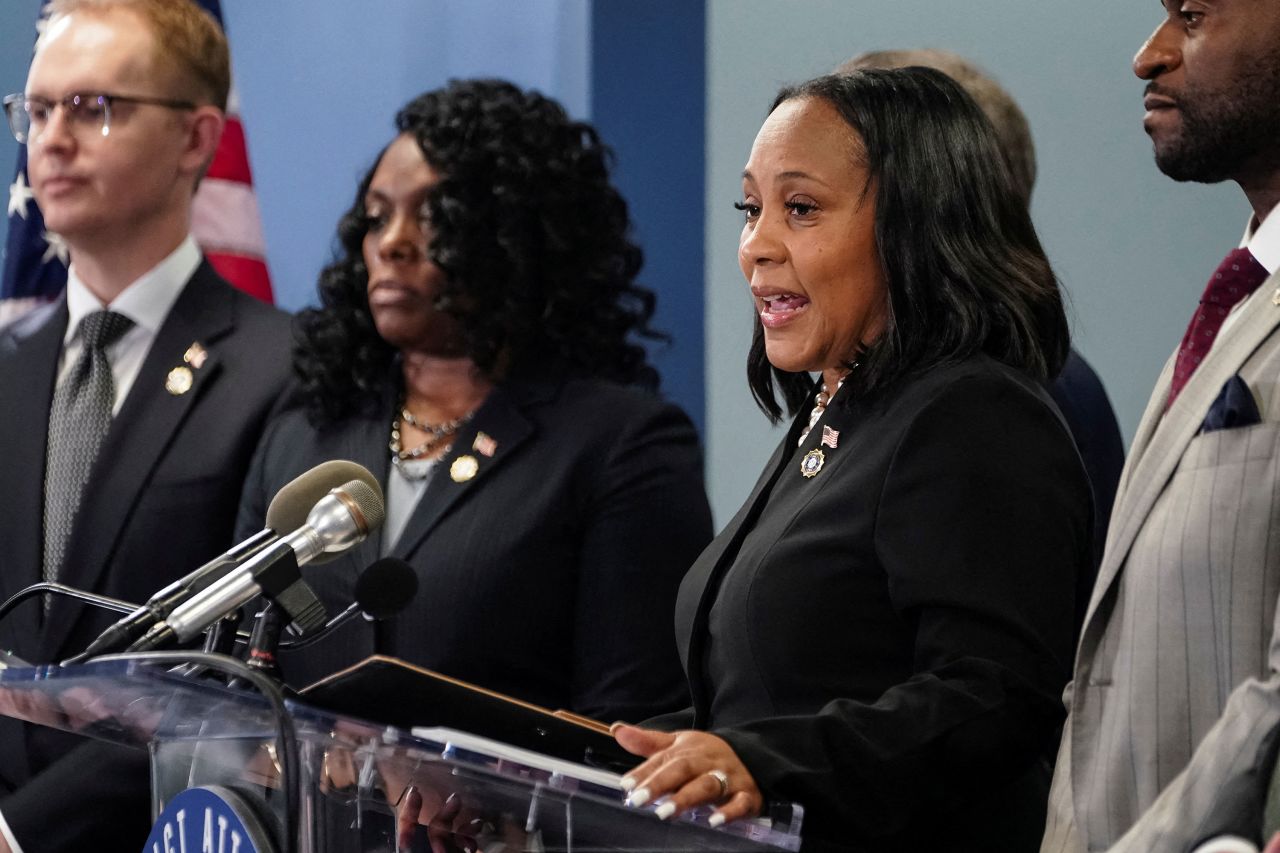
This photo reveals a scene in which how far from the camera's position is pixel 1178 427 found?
6.23 feet

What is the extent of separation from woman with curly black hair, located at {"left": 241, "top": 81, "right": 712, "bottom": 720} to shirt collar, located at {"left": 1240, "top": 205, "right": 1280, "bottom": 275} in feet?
4.40

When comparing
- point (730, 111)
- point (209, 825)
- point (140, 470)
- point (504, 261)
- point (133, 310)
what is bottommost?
point (209, 825)

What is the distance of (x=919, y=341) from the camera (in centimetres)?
222

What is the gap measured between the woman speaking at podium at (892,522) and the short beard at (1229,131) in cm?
26

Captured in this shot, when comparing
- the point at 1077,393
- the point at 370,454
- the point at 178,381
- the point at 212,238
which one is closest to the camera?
the point at 1077,393

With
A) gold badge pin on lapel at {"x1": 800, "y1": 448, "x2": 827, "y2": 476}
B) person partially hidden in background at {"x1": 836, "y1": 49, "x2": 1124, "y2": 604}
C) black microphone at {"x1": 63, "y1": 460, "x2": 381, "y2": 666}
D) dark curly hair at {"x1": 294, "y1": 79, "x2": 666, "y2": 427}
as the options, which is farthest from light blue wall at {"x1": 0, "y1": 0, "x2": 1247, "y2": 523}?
black microphone at {"x1": 63, "y1": 460, "x2": 381, "y2": 666}

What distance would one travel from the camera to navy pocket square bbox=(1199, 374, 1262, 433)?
5.90ft

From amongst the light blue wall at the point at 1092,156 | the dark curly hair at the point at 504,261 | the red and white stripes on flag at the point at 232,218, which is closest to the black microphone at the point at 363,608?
the dark curly hair at the point at 504,261

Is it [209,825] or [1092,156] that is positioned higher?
[1092,156]

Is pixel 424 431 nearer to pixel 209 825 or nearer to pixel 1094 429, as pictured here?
pixel 1094 429

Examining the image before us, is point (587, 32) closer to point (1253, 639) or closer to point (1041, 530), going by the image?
point (1041, 530)

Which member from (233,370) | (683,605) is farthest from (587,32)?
(683,605)

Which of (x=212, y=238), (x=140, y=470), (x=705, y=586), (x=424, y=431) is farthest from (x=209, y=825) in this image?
(x=212, y=238)

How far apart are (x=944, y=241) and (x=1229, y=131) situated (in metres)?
0.36
